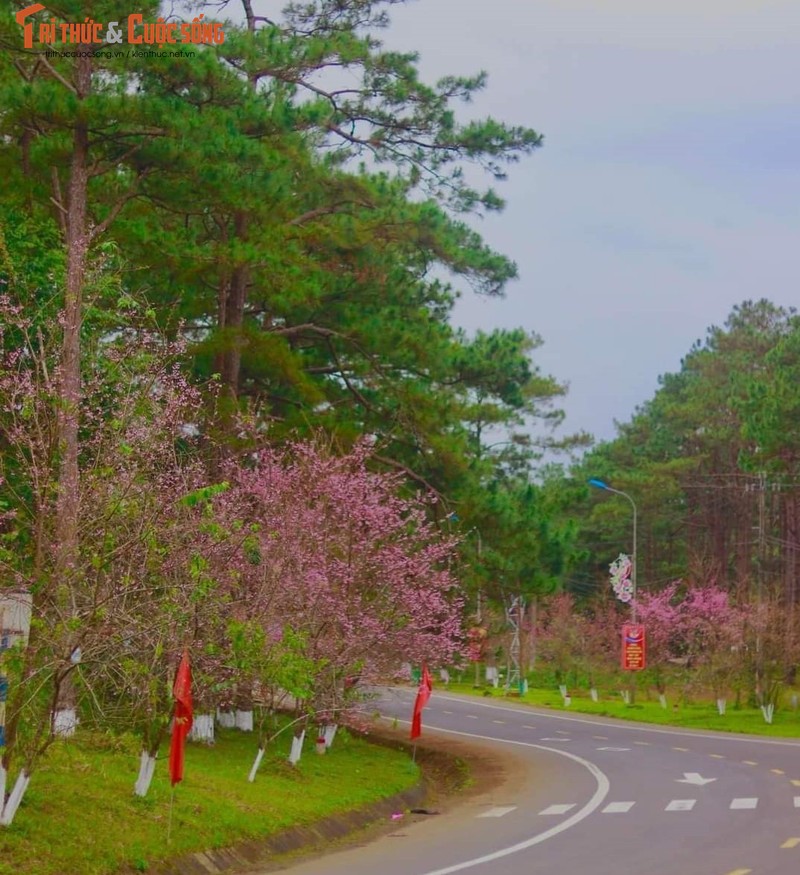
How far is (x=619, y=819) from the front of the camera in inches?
883

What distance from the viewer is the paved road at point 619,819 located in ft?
57.1

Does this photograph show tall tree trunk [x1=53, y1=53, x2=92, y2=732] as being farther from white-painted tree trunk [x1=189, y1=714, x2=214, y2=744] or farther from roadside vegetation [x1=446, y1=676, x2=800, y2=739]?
roadside vegetation [x1=446, y1=676, x2=800, y2=739]

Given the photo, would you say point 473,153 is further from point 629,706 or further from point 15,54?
point 629,706

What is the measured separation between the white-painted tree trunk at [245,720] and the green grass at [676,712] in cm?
1791

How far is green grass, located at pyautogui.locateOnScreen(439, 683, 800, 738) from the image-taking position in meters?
46.2

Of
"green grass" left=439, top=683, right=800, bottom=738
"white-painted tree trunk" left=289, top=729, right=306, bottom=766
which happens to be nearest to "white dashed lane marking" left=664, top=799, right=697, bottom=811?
"white-painted tree trunk" left=289, top=729, right=306, bottom=766

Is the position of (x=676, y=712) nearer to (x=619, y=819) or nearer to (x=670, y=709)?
(x=670, y=709)

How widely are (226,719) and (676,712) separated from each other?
24.1 m

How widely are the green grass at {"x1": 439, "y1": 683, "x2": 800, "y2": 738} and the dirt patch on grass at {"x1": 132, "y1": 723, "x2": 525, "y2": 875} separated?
998 centimetres

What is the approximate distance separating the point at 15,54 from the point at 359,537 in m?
10.9

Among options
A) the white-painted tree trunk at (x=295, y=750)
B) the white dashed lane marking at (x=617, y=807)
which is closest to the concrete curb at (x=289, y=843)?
the white-painted tree trunk at (x=295, y=750)

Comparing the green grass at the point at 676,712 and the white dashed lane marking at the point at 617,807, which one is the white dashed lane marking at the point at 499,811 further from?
the green grass at the point at 676,712

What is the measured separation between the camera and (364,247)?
108 feet

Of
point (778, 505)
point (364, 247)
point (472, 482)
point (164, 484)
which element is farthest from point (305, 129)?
point (778, 505)
